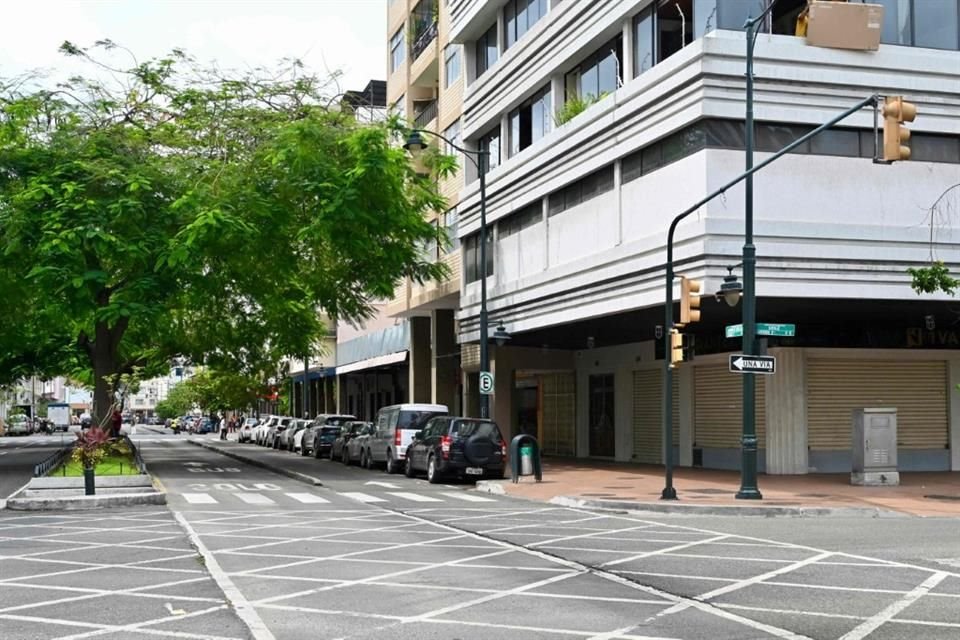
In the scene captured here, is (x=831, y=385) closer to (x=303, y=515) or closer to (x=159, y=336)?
(x=303, y=515)

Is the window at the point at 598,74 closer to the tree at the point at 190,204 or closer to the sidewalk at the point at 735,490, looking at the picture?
the tree at the point at 190,204

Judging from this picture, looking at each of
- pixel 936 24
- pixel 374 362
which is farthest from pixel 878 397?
pixel 374 362

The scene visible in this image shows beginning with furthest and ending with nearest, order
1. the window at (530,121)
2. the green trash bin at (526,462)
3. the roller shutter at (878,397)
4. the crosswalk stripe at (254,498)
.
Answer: the window at (530,121)
the roller shutter at (878,397)
the green trash bin at (526,462)
the crosswalk stripe at (254,498)

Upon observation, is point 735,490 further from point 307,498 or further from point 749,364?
point 307,498

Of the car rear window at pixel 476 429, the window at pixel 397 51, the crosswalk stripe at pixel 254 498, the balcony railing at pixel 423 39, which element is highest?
the window at pixel 397 51

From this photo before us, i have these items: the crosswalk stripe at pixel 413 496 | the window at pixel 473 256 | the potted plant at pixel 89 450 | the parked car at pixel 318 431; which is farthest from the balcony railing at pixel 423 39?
the potted plant at pixel 89 450

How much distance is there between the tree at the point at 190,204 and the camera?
90.5 feet

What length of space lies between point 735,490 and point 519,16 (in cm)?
1777

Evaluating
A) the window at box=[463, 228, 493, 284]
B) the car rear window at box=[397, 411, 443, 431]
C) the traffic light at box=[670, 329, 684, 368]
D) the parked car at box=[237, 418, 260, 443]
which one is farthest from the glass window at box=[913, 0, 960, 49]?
the parked car at box=[237, 418, 260, 443]

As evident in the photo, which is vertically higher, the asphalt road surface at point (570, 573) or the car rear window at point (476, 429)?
the car rear window at point (476, 429)

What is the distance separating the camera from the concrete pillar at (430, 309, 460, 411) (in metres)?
44.6

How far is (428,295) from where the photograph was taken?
4322 cm

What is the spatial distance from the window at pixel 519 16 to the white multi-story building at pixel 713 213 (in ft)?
0.32

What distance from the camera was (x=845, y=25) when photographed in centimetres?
2423
